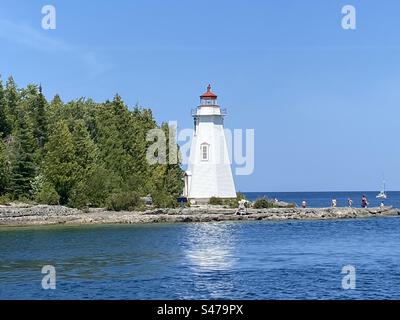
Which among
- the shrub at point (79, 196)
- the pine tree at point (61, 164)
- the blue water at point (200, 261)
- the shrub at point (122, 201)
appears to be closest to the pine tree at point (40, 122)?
the pine tree at point (61, 164)

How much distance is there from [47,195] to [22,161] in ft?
14.5

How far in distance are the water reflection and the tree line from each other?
13259 millimetres

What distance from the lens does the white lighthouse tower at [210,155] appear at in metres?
64.0

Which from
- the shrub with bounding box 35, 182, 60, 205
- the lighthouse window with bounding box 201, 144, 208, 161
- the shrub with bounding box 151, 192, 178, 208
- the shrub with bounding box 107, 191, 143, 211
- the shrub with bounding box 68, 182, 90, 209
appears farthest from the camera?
the shrub with bounding box 151, 192, 178, 208

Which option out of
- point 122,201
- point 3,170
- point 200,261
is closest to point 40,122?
point 3,170

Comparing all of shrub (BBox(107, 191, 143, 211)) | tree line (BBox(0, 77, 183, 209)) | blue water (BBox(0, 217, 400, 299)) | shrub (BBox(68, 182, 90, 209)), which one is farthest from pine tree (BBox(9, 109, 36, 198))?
blue water (BBox(0, 217, 400, 299))

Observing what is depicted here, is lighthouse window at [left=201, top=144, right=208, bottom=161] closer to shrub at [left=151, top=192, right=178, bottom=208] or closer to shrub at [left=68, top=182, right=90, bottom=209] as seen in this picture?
shrub at [left=151, top=192, right=178, bottom=208]

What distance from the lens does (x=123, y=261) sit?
34000mm

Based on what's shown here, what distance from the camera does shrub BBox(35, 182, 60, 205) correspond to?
63.6 meters

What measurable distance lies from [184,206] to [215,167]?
5.24 meters

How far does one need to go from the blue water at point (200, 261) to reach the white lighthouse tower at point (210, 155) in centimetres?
817

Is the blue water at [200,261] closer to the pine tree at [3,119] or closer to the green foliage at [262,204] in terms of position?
the green foliage at [262,204]
